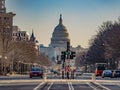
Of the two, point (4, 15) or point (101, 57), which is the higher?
point (4, 15)

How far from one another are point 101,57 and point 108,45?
108 ft

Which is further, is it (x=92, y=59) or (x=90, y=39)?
(x=90, y=39)

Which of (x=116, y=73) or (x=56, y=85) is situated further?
(x=116, y=73)

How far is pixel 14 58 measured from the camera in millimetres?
119375

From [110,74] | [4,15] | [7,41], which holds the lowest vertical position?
[110,74]

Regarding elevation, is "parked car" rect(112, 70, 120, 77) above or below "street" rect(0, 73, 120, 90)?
above

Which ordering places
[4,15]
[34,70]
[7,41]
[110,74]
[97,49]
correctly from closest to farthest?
[34,70] → [110,74] → [7,41] → [97,49] → [4,15]

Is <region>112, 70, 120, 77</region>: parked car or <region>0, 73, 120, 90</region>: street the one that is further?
<region>112, 70, 120, 77</region>: parked car

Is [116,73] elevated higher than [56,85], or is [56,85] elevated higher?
[116,73]

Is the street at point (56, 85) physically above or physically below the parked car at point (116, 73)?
below

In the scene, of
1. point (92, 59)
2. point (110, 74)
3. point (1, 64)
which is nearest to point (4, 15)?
point (92, 59)

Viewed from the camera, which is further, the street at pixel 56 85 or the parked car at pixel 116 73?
the parked car at pixel 116 73

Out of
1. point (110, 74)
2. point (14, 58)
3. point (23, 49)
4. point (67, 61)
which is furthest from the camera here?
point (23, 49)

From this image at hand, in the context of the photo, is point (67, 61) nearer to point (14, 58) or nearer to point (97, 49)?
point (14, 58)
